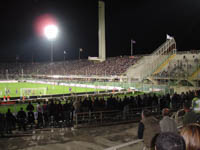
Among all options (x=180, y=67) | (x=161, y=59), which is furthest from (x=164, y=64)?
(x=180, y=67)

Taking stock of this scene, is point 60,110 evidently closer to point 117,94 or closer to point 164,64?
point 117,94

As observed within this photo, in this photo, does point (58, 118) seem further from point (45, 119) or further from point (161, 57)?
point (161, 57)

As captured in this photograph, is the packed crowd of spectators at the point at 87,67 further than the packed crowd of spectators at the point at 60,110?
Yes

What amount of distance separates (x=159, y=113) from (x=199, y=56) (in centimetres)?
2509

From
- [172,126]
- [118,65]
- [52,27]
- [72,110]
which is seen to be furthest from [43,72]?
[172,126]

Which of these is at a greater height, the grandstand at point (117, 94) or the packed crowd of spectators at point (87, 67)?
the packed crowd of spectators at point (87, 67)

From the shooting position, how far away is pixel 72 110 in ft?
35.0

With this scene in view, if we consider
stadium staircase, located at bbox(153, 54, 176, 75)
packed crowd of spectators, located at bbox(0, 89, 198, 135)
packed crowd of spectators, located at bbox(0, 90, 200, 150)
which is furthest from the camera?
stadium staircase, located at bbox(153, 54, 176, 75)

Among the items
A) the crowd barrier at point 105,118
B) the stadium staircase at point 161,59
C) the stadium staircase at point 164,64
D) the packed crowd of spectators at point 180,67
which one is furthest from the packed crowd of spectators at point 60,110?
the stadium staircase at point 164,64

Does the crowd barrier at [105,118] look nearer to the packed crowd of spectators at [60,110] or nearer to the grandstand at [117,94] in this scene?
the grandstand at [117,94]

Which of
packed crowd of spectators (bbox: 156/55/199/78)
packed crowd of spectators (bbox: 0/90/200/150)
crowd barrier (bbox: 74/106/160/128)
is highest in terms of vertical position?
packed crowd of spectators (bbox: 156/55/199/78)

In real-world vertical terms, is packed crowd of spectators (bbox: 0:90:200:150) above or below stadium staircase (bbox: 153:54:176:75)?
below

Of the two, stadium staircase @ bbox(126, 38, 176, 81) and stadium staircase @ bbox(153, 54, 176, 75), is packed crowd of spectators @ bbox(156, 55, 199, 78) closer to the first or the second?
stadium staircase @ bbox(153, 54, 176, 75)

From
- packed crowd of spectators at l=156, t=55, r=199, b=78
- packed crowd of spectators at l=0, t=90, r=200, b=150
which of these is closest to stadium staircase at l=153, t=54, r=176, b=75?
packed crowd of spectators at l=156, t=55, r=199, b=78
